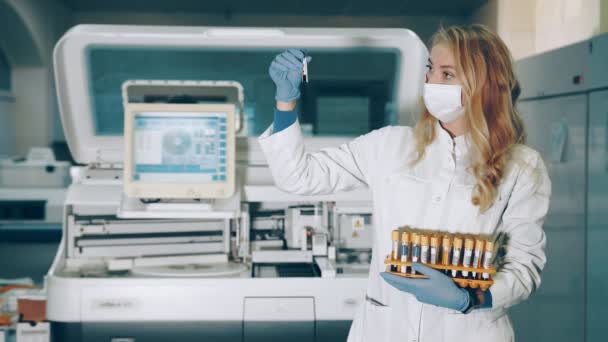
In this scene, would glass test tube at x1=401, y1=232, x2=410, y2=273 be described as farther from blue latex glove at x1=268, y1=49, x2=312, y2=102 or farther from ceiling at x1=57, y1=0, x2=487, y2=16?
ceiling at x1=57, y1=0, x2=487, y2=16

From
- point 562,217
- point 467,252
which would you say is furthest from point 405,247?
point 562,217

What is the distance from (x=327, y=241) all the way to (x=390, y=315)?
0.79 meters

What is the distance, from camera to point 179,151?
7.04 feet

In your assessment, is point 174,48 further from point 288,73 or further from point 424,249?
point 424,249

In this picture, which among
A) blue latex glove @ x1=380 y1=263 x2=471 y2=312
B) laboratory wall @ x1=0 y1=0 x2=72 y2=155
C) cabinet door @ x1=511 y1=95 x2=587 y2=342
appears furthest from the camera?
laboratory wall @ x1=0 y1=0 x2=72 y2=155

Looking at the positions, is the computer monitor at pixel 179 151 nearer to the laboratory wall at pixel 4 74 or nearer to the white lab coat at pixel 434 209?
the white lab coat at pixel 434 209

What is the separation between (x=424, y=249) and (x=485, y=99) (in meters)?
0.36

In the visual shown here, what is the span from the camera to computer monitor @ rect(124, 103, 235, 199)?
6.87 feet

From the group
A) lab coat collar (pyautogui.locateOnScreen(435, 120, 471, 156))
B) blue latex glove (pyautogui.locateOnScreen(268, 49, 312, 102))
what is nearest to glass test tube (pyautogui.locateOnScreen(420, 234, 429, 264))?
lab coat collar (pyautogui.locateOnScreen(435, 120, 471, 156))

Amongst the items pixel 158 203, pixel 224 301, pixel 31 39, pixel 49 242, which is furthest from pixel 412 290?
pixel 31 39

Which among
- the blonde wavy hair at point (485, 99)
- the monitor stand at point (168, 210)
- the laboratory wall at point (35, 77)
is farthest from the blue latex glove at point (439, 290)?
the laboratory wall at point (35, 77)

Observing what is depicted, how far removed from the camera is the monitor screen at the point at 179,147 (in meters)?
2.12

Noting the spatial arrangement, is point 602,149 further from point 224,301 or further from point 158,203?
point 158,203

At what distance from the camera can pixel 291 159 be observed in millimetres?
1467
